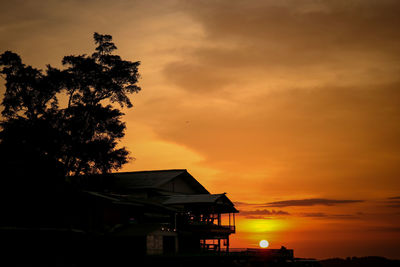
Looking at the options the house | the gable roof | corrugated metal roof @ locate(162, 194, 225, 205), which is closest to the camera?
the house

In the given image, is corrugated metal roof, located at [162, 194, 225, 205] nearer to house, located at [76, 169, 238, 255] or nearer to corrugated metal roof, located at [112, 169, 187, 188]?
house, located at [76, 169, 238, 255]

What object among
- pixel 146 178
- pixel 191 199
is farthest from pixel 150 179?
pixel 191 199

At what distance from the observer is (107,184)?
5656 cm

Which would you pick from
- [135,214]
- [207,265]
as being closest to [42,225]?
[135,214]

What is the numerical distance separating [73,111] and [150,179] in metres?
13.8

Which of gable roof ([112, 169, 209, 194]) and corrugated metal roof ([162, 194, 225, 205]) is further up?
gable roof ([112, 169, 209, 194])

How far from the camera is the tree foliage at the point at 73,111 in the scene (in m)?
52.9

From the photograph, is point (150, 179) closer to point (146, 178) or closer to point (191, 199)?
point (146, 178)

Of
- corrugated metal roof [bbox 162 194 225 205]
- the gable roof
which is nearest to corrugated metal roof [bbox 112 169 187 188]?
the gable roof

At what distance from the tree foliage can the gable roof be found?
4.89m

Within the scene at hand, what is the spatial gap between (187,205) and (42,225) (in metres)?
22.2

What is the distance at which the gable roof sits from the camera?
194 ft

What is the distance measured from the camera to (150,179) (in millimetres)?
61125

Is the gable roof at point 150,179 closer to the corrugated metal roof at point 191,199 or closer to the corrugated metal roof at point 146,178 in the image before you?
the corrugated metal roof at point 146,178
